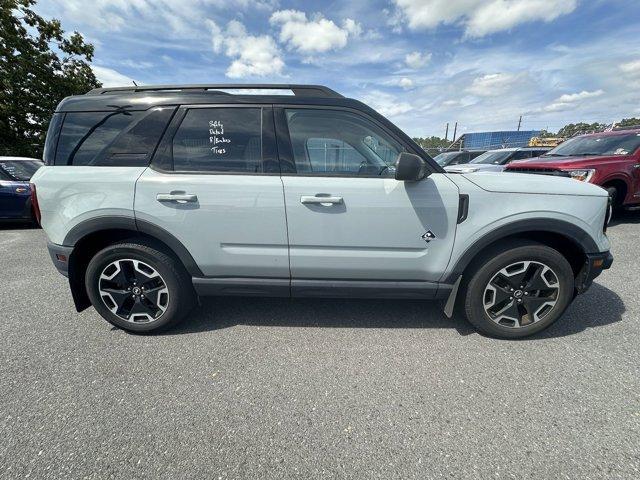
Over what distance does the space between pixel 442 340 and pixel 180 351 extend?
2193 mm

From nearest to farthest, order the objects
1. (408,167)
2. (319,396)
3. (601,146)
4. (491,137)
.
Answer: (319,396), (408,167), (601,146), (491,137)

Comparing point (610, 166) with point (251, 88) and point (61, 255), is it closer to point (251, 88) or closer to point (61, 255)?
point (251, 88)

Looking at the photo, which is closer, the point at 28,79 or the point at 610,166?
the point at 610,166

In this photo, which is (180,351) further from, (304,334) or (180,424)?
(304,334)

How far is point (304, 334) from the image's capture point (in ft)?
8.73

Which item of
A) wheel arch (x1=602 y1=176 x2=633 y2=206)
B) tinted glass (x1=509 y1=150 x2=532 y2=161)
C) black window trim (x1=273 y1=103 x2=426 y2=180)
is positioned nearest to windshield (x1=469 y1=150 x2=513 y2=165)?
tinted glass (x1=509 y1=150 x2=532 y2=161)

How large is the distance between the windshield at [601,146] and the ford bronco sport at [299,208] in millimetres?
5309

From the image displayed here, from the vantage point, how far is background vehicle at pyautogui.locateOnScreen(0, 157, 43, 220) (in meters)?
5.96

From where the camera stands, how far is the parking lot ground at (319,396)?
5.16ft

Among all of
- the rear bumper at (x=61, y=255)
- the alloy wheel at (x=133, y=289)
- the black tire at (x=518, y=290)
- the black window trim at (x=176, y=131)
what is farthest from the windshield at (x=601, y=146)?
the rear bumper at (x=61, y=255)

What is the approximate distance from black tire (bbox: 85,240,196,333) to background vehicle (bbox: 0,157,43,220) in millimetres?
5325

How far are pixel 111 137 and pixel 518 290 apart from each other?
356 cm

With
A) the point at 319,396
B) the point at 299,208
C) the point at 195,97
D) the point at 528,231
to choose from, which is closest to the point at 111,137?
the point at 195,97

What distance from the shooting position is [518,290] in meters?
2.47
